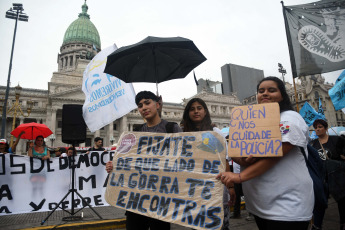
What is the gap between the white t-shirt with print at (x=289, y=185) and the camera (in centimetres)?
151

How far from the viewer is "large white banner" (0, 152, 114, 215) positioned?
198 inches

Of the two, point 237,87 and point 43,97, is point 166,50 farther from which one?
point 237,87

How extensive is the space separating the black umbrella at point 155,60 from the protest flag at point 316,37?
10.7ft

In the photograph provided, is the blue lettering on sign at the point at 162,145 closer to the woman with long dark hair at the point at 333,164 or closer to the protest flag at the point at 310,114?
the woman with long dark hair at the point at 333,164

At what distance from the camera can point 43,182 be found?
530 cm

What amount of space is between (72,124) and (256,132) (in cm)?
448

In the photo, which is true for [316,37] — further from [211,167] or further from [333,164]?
[211,167]

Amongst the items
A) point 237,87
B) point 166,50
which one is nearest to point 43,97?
point 166,50

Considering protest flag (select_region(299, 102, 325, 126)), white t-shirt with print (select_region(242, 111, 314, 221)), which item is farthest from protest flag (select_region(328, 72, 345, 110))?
white t-shirt with print (select_region(242, 111, 314, 221))

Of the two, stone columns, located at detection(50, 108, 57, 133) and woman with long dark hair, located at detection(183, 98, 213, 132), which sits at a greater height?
stone columns, located at detection(50, 108, 57, 133)

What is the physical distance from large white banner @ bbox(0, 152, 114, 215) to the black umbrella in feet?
10.1

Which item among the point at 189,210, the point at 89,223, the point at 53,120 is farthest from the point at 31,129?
the point at 53,120

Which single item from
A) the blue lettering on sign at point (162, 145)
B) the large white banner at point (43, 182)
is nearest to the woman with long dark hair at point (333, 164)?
the blue lettering on sign at point (162, 145)

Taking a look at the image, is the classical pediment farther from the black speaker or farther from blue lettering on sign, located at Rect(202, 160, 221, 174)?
blue lettering on sign, located at Rect(202, 160, 221, 174)
